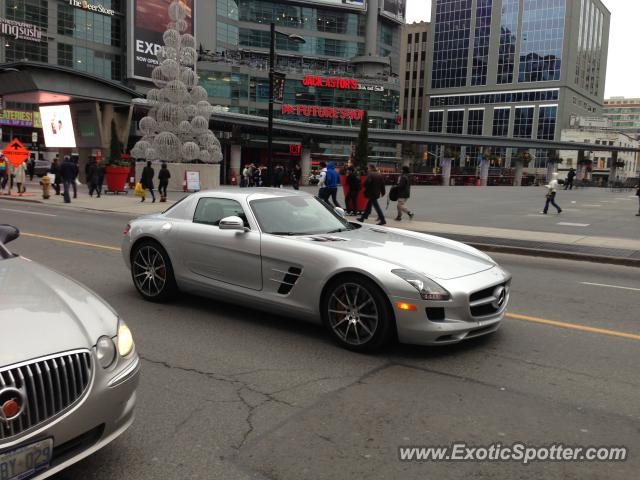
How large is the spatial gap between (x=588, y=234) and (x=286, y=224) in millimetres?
12272

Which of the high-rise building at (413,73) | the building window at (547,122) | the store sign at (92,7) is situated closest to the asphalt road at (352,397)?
the store sign at (92,7)

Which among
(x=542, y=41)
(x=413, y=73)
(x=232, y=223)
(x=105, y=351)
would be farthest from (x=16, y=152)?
(x=413, y=73)

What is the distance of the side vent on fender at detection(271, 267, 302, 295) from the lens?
5430 mm

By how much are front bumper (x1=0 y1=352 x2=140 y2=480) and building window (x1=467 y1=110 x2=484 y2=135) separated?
12745 centimetres

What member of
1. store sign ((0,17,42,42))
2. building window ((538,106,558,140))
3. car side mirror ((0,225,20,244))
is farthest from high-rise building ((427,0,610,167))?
car side mirror ((0,225,20,244))

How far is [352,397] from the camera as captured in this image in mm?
4176

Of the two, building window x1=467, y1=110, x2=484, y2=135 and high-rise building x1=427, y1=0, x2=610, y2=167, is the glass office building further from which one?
building window x1=467, y1=110, x2=484, y2=135

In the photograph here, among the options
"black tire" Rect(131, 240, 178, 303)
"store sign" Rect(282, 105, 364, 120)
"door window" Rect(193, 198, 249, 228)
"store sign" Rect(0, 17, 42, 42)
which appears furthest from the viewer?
"store sign" Rect(282, 105, 364, 120)

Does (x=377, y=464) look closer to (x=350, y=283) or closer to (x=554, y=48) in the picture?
(x=350, y=283)

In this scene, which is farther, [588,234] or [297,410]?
[588,234]

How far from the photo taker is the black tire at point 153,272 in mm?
6645

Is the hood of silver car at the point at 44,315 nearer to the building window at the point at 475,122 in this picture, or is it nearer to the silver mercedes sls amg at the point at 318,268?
the silver mercedes sls amg at the point at 318,268

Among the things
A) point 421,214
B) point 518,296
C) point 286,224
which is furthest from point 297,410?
point 421,214

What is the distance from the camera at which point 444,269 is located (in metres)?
5.16
